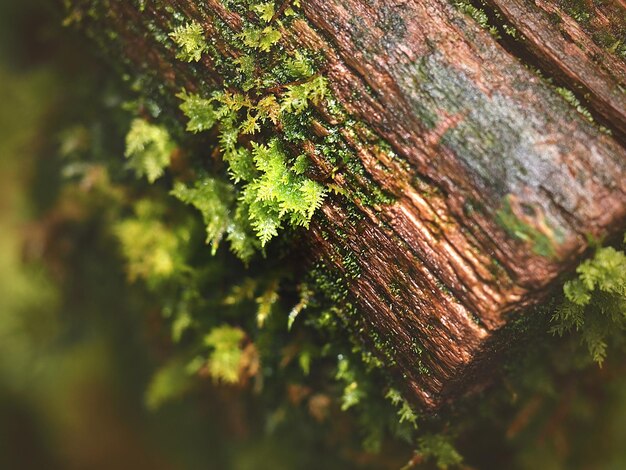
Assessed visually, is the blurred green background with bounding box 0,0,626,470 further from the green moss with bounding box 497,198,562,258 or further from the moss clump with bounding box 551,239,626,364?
the green moss with bounding box 497,198,562,258

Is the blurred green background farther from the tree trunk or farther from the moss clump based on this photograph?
the tree trunk

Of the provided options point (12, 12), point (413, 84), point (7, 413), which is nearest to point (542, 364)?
point (413, 84)

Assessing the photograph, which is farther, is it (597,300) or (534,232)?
(597,300)

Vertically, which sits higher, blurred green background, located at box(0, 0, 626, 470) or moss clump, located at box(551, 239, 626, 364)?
moss clump, located at box(551, 239, 626, 364)

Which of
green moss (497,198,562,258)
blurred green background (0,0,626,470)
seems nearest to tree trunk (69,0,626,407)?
green moss (497,198,562,258)

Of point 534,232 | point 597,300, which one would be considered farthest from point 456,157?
point 597,300

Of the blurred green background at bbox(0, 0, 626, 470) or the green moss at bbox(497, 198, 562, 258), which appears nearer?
the green moss at bbox(497, 198, 562, 258)

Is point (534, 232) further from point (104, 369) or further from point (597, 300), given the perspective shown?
point (104, 369)

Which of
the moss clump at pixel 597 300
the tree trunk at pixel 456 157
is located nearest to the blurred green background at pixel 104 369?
the moss clump at pixel 597 300

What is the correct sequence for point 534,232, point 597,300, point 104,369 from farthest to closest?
point 104,369
point 597,300
point 534,232
